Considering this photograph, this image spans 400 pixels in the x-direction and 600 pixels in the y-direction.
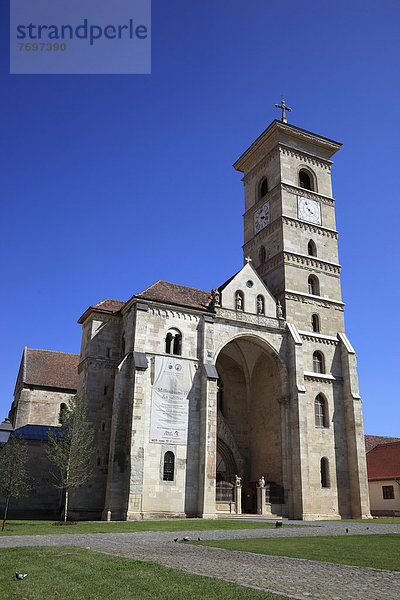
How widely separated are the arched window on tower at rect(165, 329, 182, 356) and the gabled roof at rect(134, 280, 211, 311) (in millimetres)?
1915

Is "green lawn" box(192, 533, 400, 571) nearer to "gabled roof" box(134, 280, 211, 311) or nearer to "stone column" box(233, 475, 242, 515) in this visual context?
"stone column" box(233, 475, 242, 515)

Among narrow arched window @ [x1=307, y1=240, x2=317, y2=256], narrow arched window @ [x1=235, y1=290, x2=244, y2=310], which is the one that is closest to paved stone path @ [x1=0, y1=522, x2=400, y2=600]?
narrow arched window @ [x1=235, y1=290, x2=244, y2=310]

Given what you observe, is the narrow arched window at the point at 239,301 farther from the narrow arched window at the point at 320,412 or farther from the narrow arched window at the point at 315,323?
the narrow arched window at the point at 320,412

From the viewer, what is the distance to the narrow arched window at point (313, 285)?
133 feet

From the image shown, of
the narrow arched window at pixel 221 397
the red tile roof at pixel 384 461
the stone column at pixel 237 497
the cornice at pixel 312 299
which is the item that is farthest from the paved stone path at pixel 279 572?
the red tile roof at pixel 384 461

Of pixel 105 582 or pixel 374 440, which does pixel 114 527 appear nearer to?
pixel 105 582

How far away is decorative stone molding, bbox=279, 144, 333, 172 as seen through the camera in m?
43.2

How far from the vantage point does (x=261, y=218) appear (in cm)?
4400

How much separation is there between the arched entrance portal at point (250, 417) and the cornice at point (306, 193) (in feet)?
43.2

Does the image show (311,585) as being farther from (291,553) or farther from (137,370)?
(137,370)

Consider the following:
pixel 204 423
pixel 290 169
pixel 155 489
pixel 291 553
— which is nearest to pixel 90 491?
pixel 155 489

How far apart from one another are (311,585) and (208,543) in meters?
7.65

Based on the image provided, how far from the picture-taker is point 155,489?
2927 centimetres

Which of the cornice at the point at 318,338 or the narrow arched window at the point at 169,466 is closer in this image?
the narrow arched window at the point at 169,466
